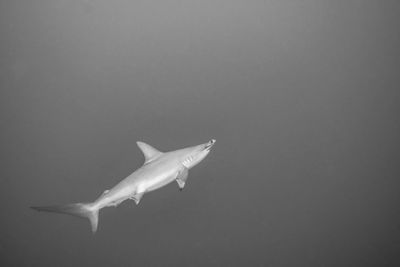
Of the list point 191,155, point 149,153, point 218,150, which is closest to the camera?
point 191,155

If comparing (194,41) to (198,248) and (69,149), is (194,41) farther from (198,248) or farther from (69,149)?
(198,248)

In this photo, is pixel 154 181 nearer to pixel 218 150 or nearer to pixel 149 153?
pixel 149 153

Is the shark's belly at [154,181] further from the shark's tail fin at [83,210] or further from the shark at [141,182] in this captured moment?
the shark's tail fin at [83,210]

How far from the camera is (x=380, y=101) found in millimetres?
17484

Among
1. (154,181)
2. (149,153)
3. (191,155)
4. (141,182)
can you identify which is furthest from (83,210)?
(191,155)

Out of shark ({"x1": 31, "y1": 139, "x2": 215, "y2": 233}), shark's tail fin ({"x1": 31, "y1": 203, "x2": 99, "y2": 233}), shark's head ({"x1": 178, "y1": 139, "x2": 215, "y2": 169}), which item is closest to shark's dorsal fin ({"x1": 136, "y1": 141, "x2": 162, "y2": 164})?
shark ({"x1": 31, "y1": 139, "x2": 215, "y2": 233})

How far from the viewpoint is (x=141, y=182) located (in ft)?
12.7

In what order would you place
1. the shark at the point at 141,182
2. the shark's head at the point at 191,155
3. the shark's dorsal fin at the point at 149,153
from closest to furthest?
the shark at the point at 141,182, the shark's head at the point at 191,155, the shark's dorsal fin at the point at 149,153

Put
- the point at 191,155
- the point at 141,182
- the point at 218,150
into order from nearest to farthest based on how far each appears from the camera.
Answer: the point at 141,182, the point at 191,155, the point at 218,150

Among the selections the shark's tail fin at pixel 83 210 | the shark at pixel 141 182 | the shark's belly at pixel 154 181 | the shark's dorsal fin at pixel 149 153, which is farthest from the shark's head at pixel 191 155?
the shark's tail fin at pixel 83 210

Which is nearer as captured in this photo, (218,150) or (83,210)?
(83,210)

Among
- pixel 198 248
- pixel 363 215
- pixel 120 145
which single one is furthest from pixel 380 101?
pixel 120 145

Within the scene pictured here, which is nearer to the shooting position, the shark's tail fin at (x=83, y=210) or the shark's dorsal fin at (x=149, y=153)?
the shark's tail fin at (x=83, y=210)

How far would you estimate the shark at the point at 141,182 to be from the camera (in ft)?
12.5
